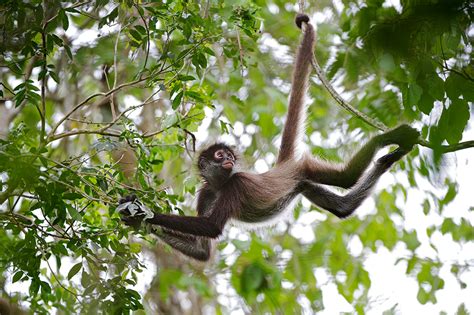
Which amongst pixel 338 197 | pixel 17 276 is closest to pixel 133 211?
pixel 17 276

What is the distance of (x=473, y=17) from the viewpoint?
66.5 inches

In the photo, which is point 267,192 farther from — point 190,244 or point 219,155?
point 190,244

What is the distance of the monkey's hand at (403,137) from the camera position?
4.79 meters

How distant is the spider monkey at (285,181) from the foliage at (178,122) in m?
0.27

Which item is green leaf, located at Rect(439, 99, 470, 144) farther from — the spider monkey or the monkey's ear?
the monkey's ear

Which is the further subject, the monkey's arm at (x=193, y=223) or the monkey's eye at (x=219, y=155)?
the monkey's eye at (x=219, y=155)

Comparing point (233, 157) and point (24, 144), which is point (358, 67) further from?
point (233, 157)

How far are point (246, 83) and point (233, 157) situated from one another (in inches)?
88.7

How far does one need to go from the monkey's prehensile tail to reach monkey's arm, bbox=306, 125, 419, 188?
0.84 ft

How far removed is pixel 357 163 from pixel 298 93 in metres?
0.80

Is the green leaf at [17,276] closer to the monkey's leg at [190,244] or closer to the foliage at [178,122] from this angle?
the foliage at [178,122]

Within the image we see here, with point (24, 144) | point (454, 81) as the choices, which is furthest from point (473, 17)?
point (24, 144)

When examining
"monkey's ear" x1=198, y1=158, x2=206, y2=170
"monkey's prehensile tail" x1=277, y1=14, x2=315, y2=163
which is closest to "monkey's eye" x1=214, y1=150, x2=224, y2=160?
"monkey's ear" x1=198, y1=158, x2=206, y2=170

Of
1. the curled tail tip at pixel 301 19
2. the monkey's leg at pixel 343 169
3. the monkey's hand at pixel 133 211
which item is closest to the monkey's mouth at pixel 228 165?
the monkey's leg at pixel 343 169
